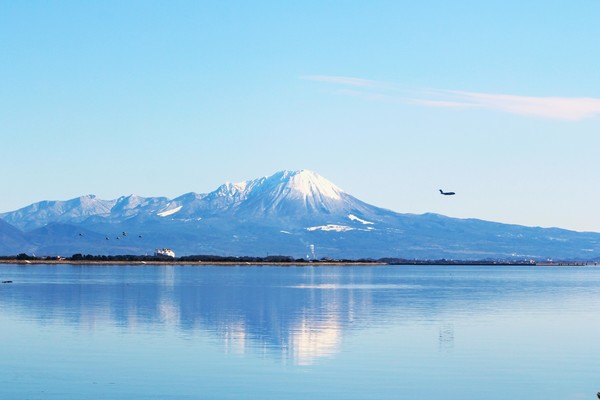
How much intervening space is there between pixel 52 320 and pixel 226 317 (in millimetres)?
11104

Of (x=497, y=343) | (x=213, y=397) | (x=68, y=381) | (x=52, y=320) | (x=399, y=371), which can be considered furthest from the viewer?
(x=52, y=320)

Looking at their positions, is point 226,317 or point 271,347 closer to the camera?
point 271,347

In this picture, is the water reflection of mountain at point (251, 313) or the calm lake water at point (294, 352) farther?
the water reflection of mountain at point (251, 313)

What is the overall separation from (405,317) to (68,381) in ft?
111

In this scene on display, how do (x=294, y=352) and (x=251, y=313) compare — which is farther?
(x=251, y=313)

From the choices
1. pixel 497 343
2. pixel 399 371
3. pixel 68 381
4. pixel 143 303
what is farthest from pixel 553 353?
pixel 143 303

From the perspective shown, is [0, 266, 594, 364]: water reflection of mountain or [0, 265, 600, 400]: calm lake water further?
[0, 266, 594, 364]: water reflection of mountain

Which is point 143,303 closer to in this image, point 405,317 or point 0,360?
point 405,317

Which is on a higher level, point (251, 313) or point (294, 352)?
point (251, 313)

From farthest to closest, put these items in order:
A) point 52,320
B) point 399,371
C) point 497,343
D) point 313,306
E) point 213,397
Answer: point 313,306, point 52,320, point 497,343, point 399,371, point 213,397

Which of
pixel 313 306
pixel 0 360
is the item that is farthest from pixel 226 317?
pixel 0 360

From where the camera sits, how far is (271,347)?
48.5 meters

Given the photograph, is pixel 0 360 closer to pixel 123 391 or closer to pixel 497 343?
pixel 123 391

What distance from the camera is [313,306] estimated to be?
81938mm
